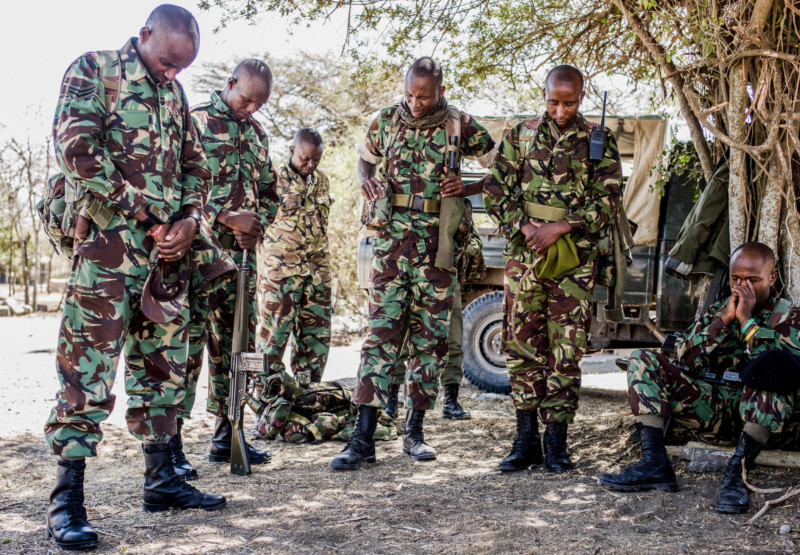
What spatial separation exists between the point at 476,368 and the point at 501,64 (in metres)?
2.77

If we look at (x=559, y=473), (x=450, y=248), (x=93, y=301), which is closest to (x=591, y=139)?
(x=450, y=248)

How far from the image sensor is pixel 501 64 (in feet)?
19.3

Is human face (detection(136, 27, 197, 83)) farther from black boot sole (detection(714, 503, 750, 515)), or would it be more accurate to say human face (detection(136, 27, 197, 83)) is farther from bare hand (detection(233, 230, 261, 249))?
black boot sole (detection(714, 503, 750, 515))

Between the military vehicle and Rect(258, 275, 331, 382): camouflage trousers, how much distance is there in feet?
3.61

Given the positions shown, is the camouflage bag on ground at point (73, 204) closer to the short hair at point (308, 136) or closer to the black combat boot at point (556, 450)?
the black combat boot at point (556, 450)

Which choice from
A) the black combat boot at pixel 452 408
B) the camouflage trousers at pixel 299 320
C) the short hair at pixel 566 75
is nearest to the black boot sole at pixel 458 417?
the black combat boot at pixel 452 408

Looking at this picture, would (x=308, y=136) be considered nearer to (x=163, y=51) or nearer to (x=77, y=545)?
(x=163, y=51)

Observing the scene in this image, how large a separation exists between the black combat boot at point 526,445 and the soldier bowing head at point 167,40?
2429 millimetres

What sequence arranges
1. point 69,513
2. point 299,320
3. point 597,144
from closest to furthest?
point 69,513, point 597,144, point 299,320

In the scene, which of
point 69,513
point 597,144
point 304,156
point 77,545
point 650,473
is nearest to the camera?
point 77,545

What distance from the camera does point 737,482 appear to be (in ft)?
10.2

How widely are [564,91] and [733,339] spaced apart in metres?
1.50

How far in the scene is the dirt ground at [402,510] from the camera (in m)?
2.68

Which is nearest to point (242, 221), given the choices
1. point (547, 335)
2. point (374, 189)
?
point (374, 189)
